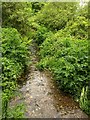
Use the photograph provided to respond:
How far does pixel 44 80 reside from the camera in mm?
7840

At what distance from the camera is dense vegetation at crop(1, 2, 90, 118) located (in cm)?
696

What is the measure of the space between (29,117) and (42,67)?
3.13 meters

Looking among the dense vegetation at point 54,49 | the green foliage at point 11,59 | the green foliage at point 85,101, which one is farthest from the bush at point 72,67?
the green foliage at point 11,59

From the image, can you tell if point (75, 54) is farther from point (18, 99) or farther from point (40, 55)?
point (40, 55)

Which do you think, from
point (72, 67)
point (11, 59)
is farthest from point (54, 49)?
point (72, 67)

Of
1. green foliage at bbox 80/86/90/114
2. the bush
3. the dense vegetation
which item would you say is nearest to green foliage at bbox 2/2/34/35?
the dense vegetation

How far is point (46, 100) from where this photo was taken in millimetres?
6684

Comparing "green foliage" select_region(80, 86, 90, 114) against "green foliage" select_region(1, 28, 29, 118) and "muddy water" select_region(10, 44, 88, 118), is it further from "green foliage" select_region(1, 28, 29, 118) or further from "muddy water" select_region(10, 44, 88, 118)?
"green foliage" select_region(1, 28, 29, 118)

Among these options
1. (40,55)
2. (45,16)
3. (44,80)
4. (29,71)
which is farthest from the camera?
(45,16)

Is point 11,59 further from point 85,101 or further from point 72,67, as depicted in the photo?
point 85,101

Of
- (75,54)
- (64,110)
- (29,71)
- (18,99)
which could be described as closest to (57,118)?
(64,110)

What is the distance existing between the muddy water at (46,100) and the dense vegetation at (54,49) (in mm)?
234

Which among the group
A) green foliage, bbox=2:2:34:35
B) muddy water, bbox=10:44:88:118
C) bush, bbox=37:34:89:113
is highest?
green foliage, bbox=2:2:34:35

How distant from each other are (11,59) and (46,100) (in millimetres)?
2035
